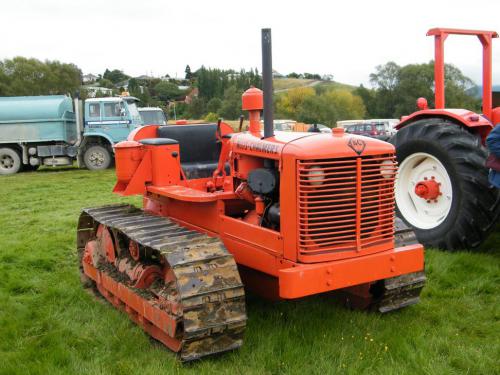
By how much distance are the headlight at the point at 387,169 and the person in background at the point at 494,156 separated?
1.82 meters

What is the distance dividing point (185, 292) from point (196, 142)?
2765mm

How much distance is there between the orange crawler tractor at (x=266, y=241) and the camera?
390 centimetres

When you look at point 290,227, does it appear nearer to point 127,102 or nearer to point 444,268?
point 444,268

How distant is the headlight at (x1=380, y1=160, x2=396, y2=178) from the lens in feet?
13.6

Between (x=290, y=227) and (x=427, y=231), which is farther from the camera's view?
(x=427, y=231)

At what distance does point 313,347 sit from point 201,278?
965 millimetres

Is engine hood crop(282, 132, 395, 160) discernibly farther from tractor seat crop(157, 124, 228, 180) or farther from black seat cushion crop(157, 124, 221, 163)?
black seat cushion crop(157, 124, 221, 163)

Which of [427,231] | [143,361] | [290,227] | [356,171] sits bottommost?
[143,361]

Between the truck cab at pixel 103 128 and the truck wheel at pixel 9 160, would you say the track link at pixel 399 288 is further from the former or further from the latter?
the truck wheel at pixel 9 160

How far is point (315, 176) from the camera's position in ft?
12.7

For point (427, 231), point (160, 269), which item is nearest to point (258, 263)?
point (160, 269)

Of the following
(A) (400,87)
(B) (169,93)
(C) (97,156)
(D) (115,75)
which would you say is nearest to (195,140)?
(C) (97,156)

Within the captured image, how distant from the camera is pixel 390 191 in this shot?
4.25 m

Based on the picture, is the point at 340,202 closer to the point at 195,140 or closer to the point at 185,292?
the point at 185,292
